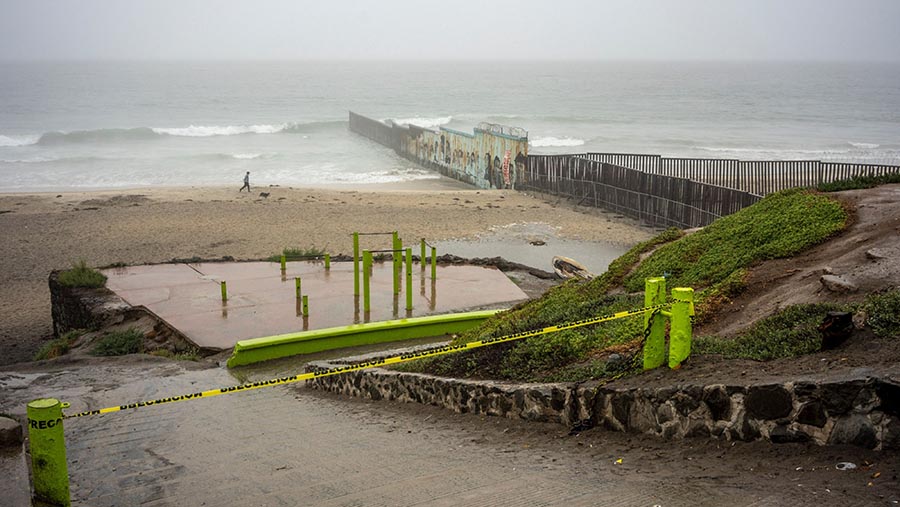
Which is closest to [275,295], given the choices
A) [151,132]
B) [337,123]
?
[151,132]

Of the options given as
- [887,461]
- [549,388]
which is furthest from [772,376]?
[549,388]

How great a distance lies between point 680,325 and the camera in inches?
279

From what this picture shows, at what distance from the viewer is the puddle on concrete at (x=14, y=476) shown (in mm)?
5957

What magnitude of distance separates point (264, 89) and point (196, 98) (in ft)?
77.1

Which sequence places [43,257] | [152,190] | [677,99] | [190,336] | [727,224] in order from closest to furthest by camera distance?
[727,224]
[190,336]
[43,257]
[152,190]
[677,99]

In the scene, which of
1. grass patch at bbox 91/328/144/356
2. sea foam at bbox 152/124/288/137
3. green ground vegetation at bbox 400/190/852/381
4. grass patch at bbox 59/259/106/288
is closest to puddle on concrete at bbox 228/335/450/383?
green ground vegetation at bbox 400/190/852/381

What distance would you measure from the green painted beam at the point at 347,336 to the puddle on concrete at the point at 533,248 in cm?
741

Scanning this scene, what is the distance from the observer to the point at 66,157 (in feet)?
188

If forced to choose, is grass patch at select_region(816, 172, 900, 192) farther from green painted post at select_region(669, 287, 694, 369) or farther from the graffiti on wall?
the graffiti on wall

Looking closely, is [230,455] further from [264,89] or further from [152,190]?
[264,89]

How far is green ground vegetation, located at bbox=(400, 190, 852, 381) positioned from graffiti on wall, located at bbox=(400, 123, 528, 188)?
22.3 m

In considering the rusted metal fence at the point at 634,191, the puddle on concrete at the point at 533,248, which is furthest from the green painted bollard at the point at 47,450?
the rusted metal fence at the point at 634,191

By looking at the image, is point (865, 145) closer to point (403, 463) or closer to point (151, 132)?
point (151, 132)

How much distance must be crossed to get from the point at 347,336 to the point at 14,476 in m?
8.00
